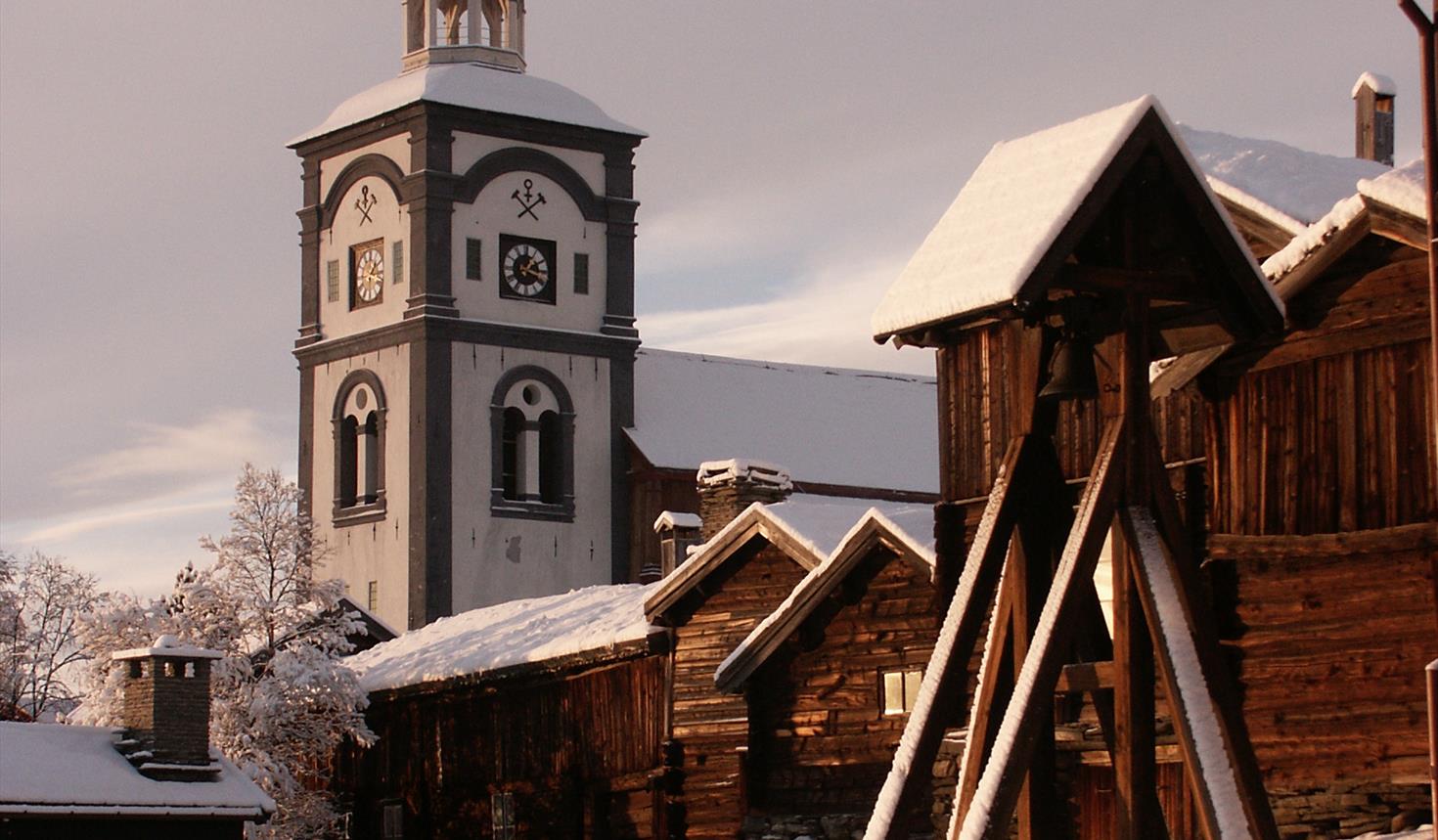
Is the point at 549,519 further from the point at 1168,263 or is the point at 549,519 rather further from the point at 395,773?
the point at 1168,263

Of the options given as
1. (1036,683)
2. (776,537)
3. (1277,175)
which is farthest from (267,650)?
(1036,683)

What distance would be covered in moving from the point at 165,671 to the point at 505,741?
20.0ft

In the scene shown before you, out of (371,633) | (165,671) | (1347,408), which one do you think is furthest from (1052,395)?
(371,633)

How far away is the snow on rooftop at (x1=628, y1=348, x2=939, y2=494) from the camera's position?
72.4 meters

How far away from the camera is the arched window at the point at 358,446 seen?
2763 inches

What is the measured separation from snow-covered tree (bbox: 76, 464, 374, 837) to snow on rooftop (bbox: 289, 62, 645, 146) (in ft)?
75.0

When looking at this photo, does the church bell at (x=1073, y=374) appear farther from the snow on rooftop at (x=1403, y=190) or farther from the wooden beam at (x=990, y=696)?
the snow on rooftop at (x=1403, y=190)

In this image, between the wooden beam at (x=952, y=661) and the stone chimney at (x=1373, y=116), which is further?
the stone chimney at (x=1373, y=116)

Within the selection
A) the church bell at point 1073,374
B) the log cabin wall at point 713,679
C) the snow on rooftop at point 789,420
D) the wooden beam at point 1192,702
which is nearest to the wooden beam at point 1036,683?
the wooden beam at point 1192,702

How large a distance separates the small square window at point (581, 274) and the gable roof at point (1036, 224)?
2149 inches

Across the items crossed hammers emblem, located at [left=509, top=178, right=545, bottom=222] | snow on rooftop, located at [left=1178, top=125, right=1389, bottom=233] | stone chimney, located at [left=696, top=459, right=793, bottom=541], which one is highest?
crossed hammers emblem, located at [left=509, top=178, right=545, bottom=222]

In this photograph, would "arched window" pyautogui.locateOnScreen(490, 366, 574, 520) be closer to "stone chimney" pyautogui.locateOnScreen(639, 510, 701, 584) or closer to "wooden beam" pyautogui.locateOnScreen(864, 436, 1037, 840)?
"stone chimney" pyautogui.locateOnScreen(639, 510, 701, 584)

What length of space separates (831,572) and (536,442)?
37.0 meters

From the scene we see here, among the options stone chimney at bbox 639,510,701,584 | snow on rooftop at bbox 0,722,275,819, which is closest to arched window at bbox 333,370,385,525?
stone chimney at bbox 639,510,701,584
